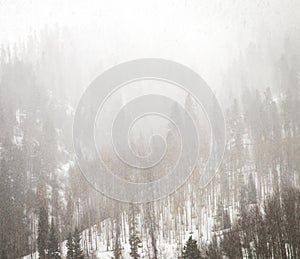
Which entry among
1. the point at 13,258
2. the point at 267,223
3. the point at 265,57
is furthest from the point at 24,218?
the point at 265,57

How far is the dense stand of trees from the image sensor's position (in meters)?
39.5

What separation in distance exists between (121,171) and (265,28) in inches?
5325

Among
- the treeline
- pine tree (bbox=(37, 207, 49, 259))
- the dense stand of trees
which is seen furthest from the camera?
pine tree (bbox=(37, 207, 49, 259))

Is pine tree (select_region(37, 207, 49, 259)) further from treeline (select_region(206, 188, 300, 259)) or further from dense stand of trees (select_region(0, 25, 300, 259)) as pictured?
treeline (select_region(206, 188, 300, 259))

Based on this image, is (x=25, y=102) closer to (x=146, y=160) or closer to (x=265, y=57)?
(x=146, y=160)

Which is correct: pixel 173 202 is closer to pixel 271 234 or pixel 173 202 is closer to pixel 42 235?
pixel 42 235

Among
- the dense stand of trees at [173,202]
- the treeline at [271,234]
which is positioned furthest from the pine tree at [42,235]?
the treeline at [271,234]

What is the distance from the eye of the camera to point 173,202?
5997 cm

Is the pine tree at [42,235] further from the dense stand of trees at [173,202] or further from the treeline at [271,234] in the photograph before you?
the treeline at [271,234]

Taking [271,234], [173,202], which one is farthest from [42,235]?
[271,234]

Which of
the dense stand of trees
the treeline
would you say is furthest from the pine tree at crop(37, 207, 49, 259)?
the treeline

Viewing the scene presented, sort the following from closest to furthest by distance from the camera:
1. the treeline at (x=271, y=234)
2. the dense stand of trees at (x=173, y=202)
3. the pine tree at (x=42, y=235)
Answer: the treeline at (x=271, y=234)
the dense stand of trees at (x=173, y=202)
the pine tree at (x=42, y=235)

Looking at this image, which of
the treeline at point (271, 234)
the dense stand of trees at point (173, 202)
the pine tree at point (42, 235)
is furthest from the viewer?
the pine tree at point (42, 235)

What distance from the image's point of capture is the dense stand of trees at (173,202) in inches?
1555
